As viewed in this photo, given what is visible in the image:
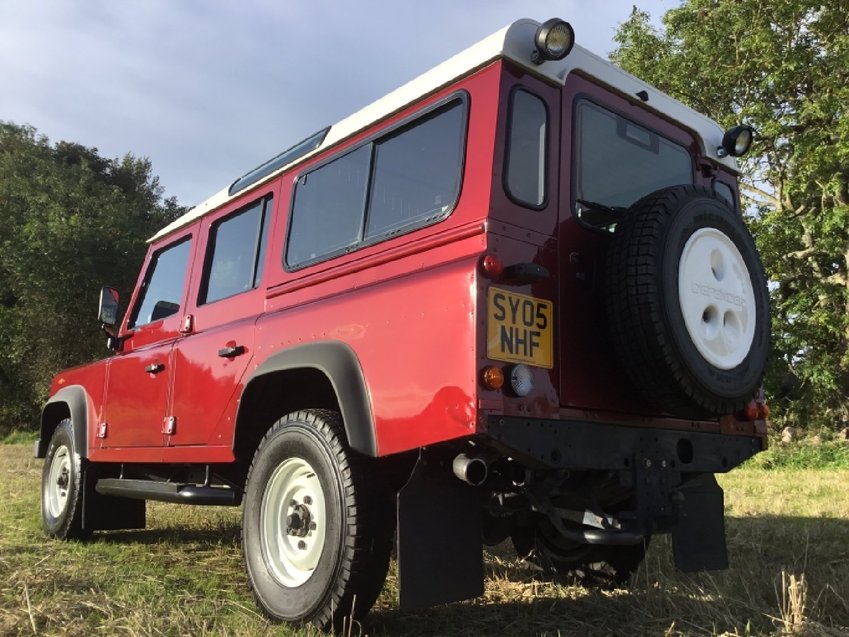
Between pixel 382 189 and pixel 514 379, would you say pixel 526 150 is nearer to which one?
pixel 382 189

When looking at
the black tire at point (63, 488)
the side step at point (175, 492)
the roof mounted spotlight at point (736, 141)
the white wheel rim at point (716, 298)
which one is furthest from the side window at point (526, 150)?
the black tire at point (63, 488)

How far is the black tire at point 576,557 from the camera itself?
3.82m

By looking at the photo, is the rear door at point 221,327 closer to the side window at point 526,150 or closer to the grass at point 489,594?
the grass at point 489,594

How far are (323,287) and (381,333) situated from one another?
0.63 m

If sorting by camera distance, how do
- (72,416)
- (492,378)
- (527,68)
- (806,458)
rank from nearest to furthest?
(492,378) → (527,68) → (72,416) → (806,458)

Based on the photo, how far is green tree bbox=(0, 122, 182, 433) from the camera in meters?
18.8

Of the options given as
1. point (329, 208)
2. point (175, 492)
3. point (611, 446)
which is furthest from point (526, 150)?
point (175, 492)

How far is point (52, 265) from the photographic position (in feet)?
61.6

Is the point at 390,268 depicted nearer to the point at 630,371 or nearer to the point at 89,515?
the point at 630,371

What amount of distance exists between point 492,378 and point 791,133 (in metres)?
11.5

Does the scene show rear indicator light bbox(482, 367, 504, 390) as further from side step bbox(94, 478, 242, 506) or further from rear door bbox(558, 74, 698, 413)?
side step bbox(94, 478, 242, 506)

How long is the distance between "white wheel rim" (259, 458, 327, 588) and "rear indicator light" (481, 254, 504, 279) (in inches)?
45.9

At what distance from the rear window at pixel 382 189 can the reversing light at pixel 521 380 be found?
0.69 meters

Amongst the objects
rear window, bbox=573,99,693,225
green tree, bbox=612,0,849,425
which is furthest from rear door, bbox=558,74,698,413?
green tree, bbox=612,0,849,425
